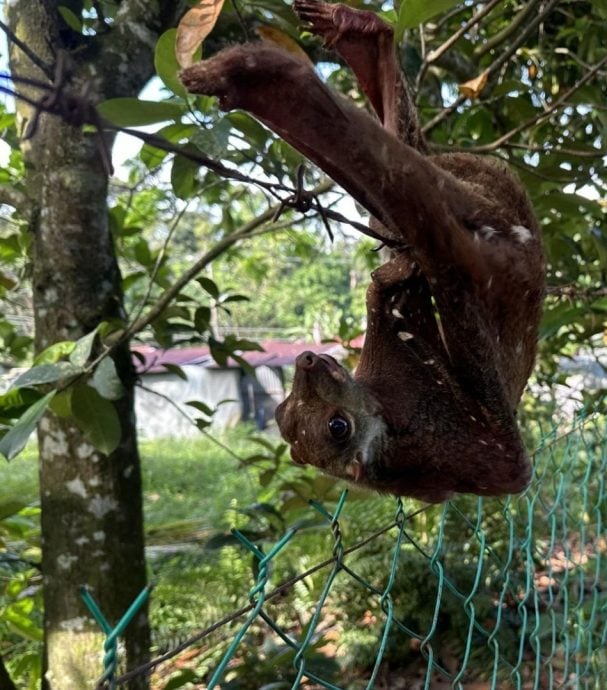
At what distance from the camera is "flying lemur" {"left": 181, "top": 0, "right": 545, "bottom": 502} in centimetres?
78

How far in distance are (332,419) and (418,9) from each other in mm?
616

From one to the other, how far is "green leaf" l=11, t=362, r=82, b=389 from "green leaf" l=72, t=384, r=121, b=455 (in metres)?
0.13

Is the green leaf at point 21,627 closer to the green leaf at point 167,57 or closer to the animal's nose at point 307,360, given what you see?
the animal's nose at point 307,360

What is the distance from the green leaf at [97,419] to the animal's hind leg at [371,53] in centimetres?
68

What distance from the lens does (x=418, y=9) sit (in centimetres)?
100

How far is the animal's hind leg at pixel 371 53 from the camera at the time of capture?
3.10 feet

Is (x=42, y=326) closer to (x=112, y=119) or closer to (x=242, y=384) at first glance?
(x=112, y=119)

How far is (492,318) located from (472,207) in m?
0.15

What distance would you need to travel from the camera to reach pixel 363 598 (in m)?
3.19

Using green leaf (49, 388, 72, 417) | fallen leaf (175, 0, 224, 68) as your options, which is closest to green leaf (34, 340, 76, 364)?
green leaf (49, 388, 72, 417)

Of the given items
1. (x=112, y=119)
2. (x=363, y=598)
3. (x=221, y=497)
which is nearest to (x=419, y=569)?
(x=363, y=598)

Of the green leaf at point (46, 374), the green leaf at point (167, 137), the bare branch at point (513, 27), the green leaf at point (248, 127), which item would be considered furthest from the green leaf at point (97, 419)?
the bare branch at point (513, 27)

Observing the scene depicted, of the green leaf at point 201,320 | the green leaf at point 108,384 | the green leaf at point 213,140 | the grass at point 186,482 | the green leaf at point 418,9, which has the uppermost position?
the green leaf at point 418,9

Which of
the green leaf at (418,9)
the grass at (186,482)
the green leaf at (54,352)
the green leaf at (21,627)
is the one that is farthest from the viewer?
the grass at (186,482)
